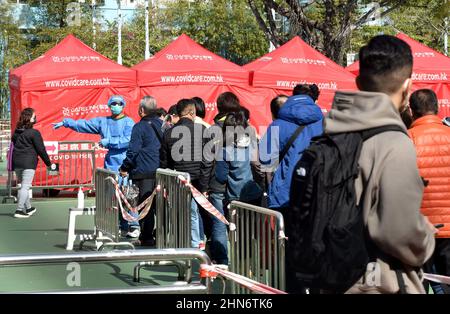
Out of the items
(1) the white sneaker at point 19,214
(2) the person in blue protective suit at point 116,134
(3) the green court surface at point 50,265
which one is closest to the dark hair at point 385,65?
(3) the green court surface at point 50,265

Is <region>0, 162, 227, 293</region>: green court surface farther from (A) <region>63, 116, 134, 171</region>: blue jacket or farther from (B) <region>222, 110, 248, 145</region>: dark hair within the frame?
(B) <region>222, 110, 248, 145</region>: dark hair

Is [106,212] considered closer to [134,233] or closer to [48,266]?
[48,266]

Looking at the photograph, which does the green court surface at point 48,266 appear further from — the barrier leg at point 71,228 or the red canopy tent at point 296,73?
the red canopy tent at point 296,73

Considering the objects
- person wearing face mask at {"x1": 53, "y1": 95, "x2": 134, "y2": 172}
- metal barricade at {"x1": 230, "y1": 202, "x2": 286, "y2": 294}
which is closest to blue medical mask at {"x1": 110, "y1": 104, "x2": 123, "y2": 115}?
person wearing face mask at {"x1": 53, "y1": 95, "x2": 134, "y2": 172}

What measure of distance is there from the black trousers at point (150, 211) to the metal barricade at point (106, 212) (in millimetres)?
546

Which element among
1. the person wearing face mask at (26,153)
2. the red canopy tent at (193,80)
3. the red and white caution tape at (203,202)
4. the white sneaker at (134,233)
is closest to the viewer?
the red and white caution tape at (203,202)

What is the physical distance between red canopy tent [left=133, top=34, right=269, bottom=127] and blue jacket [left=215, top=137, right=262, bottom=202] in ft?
30.7

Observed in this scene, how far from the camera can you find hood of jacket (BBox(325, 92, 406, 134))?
3404 mm

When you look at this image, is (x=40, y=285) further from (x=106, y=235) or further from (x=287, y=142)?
(x=287, y=142)

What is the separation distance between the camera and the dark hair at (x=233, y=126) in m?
8.97

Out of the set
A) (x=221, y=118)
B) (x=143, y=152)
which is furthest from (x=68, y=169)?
(x=221, y=118)

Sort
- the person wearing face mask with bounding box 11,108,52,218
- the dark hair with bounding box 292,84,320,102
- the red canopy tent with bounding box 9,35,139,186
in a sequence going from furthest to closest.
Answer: the red canopy tent with bounding box 9,35,139,186, the person wearing face mask with bounding box 11,108,52,218, the dark hair with bounding box 292,84,320,102
